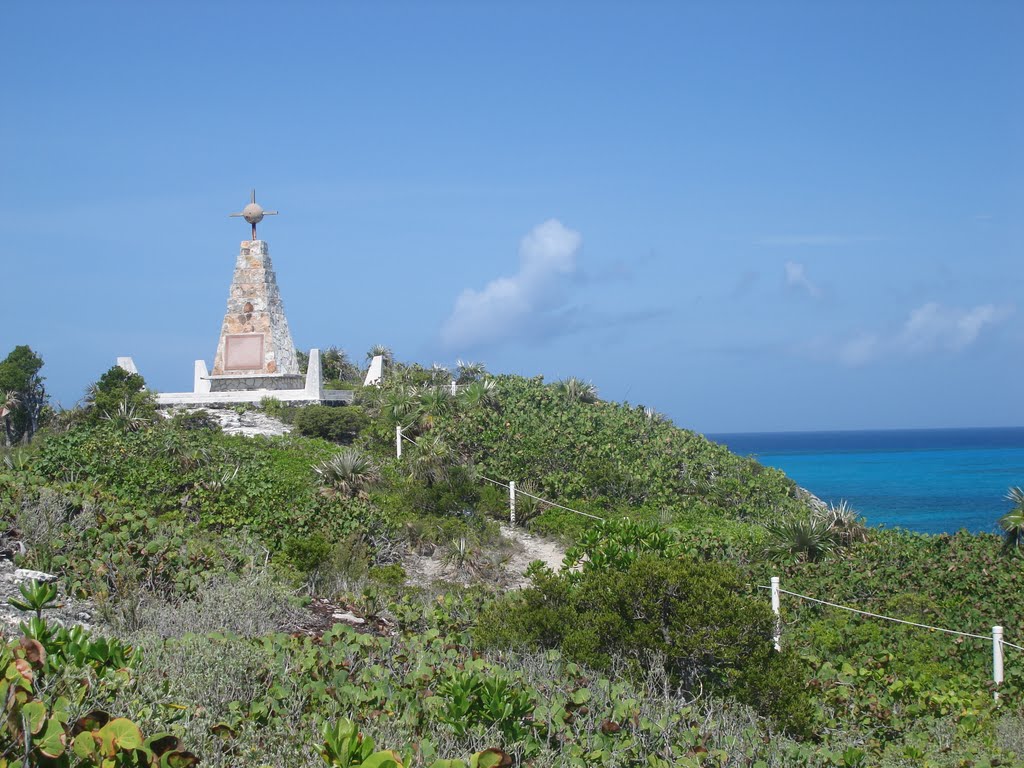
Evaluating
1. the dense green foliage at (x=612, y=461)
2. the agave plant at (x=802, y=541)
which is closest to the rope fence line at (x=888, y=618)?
the agave plant at (x=802, y=541)

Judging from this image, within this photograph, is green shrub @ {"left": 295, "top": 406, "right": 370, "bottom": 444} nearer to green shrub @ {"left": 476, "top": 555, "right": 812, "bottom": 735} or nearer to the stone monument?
the stone monument

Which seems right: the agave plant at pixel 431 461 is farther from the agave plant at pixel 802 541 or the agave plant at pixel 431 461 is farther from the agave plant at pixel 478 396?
the agave plant at pixel 802 541

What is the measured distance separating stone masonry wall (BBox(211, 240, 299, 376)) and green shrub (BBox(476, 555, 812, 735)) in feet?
73.2

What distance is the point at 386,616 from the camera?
1054cm

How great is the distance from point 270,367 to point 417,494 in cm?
1247

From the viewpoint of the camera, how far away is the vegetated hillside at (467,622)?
5598 mm

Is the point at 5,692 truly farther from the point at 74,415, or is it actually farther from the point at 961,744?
the point at 74,415

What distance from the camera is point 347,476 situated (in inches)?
730

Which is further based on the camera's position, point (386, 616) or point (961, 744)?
point (386, 616)

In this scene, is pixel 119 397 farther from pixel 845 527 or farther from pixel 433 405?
pixel 845 527

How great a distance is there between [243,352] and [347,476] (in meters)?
12.9

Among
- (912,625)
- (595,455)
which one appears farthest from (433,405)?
(912,625)

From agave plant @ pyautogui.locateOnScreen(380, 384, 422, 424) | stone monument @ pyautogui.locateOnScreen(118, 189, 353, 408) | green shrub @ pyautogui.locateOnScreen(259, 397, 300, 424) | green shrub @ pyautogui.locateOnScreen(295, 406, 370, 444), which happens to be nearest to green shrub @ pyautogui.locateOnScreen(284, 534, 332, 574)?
agave plant @ pyautogui.locateOnScreen(380, 384, 422, 424)

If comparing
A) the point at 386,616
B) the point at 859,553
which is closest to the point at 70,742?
the point at 386,616
